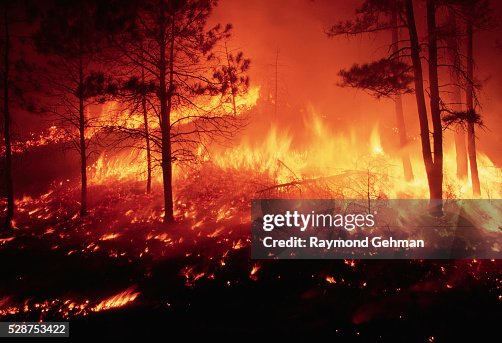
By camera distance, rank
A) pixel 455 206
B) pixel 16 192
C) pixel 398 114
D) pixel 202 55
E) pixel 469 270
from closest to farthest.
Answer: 1. pixel 469 270
2. pixel 455 206
3. pixel 202 55
4. pixel 398 114
5. pixel 16 192

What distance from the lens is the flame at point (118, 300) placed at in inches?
286

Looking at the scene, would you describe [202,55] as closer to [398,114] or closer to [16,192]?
[398,114]

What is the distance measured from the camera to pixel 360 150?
1864 cm

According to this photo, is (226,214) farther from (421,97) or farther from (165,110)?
(421,97)

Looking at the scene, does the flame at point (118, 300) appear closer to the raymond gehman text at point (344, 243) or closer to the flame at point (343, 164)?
the raymond gehman text at point (344, 243)

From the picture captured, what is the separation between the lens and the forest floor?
623 cm

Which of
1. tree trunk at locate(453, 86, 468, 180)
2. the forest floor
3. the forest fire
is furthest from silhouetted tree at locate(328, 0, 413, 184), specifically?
tree trunk at locate(453, 86, 468, 180)

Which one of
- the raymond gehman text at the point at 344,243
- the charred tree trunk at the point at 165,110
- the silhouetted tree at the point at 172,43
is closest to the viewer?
the raymond gehman text at the point at 344,243

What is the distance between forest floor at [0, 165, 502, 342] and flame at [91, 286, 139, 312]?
2 centimetres

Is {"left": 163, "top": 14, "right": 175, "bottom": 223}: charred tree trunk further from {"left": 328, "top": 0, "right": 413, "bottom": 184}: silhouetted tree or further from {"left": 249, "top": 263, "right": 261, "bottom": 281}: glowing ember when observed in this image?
{"left": 328, "top": 0, "right": 413, "bottom": 184}: silhouetted tree

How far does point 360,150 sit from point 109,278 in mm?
14265

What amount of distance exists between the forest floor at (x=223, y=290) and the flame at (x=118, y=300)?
2cm

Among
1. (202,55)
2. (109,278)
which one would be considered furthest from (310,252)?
(202,55)

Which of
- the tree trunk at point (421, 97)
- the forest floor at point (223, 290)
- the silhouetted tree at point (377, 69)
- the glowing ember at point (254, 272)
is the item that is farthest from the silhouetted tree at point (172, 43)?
the tree trunk at point (421, 97)
